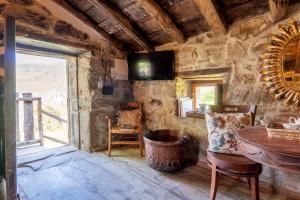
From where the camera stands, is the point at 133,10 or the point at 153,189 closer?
the point at 153,189

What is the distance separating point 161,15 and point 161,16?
1 centimetres

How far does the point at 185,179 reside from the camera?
221 centimetres

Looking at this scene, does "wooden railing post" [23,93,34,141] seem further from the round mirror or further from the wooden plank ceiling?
the round mirror

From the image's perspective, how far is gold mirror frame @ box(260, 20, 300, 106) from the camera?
1.80m

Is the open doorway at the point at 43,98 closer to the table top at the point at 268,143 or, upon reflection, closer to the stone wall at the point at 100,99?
the stone wall at the point at 100,99

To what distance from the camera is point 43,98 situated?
6.68m

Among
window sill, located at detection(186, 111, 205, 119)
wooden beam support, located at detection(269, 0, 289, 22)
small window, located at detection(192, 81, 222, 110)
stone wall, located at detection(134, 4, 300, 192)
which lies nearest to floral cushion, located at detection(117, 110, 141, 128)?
stone wall, located at detection(134, 4, 300, 192)

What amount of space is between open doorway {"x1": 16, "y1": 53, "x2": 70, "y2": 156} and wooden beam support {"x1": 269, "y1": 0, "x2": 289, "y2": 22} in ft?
12.9

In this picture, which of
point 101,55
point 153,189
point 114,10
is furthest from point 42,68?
point 153,189

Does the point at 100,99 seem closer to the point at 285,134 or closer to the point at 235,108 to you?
the point at 235,108

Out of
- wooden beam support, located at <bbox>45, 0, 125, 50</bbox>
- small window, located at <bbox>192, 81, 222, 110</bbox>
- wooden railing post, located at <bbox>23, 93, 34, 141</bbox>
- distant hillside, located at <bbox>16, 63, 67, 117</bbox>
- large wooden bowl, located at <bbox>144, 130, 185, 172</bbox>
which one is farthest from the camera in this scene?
distant hillside, located at <bbox>16, 63, 67, 117</bbox>

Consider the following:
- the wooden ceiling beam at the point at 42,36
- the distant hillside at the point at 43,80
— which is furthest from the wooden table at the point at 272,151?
the distant hillside at the point at 43,80

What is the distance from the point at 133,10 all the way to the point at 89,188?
7.46 feet

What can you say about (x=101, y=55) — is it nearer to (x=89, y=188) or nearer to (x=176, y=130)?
(x=176, y=130)
